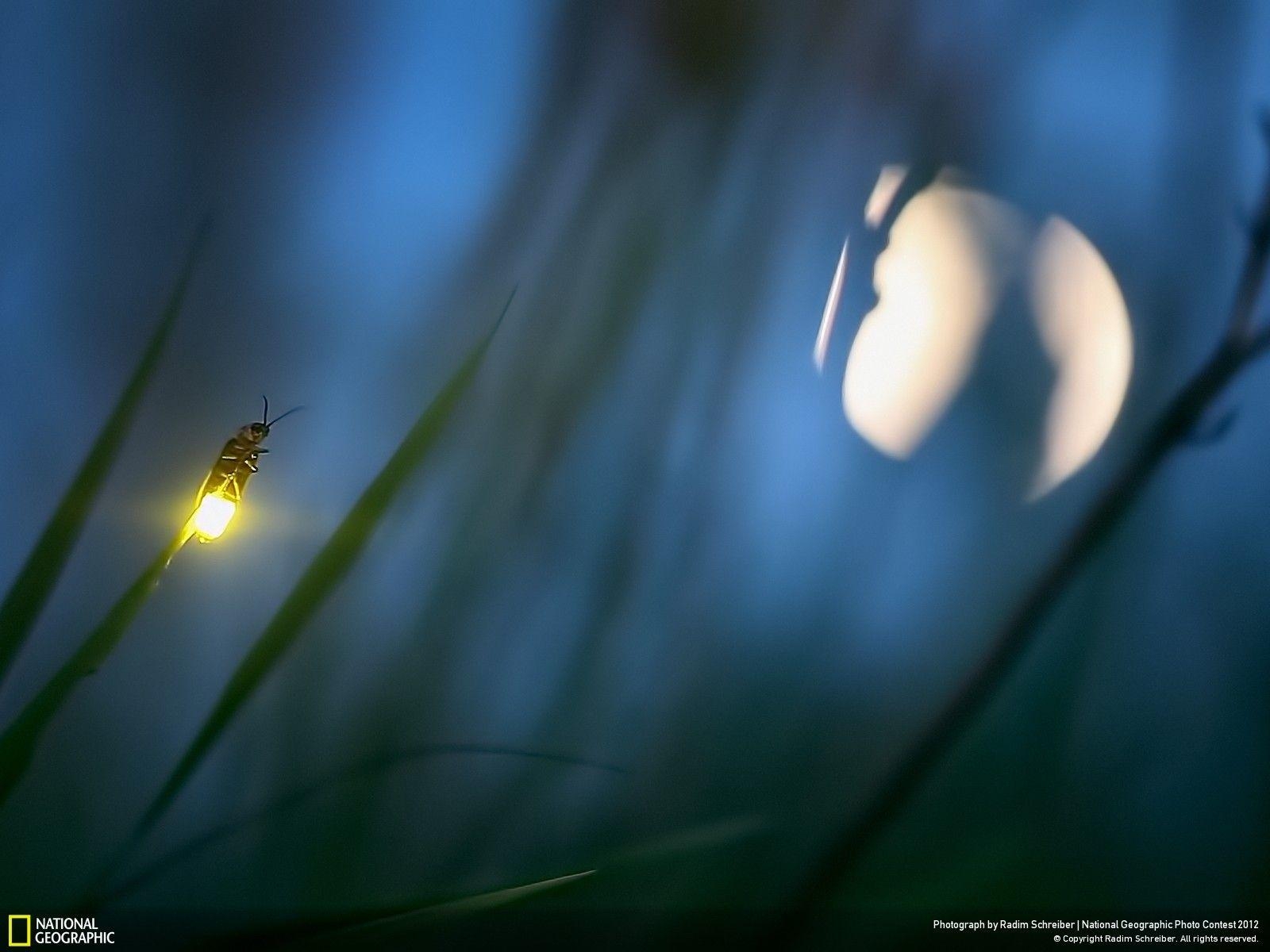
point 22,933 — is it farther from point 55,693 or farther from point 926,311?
point 926,311

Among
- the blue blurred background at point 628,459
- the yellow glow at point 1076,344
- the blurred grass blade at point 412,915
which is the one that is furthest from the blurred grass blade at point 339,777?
the yellow glow at point 1076,344

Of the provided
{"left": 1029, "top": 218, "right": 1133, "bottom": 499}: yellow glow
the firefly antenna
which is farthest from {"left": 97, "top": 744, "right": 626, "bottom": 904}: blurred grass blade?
{"left": 1029, "top": 218, "right": 1133, "bottom": 499}: yellow glow

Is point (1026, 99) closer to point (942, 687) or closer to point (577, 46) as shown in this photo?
point (577, 46)

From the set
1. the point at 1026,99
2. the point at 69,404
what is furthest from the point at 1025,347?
the point at 69,404

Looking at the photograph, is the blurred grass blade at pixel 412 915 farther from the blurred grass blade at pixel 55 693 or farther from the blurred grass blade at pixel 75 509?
the blurred grass blade at pixel 75 509

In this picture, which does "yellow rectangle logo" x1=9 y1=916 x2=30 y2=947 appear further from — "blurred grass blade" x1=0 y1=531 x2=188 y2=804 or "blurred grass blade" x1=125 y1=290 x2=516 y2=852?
"blurred grass blade" x1=0 y1=531 x2=188 y2=804

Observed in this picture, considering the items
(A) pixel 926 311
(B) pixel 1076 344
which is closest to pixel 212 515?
(A) pixel 926 311
